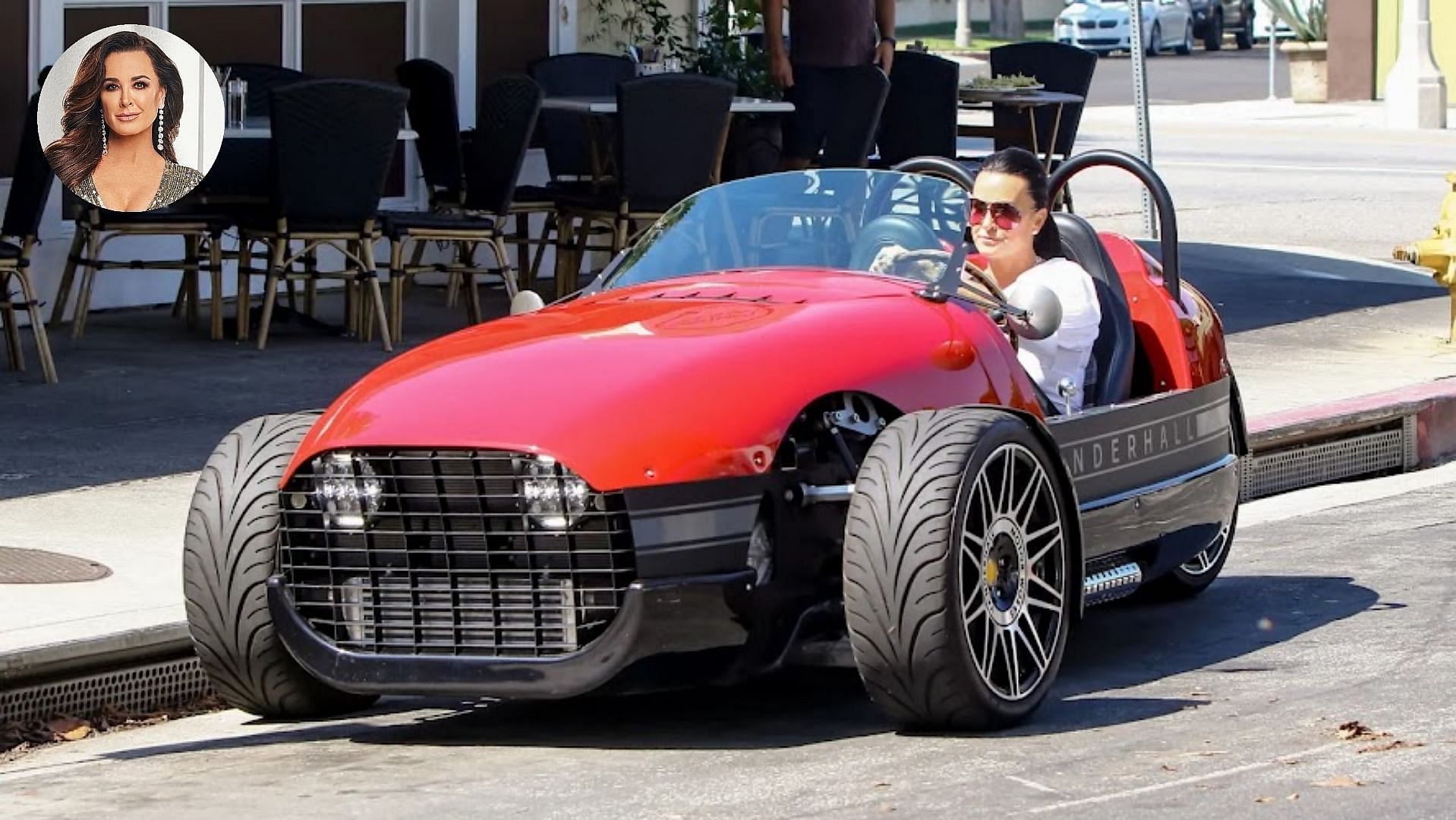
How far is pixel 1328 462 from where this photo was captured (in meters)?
12.2

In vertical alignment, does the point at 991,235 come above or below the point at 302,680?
above

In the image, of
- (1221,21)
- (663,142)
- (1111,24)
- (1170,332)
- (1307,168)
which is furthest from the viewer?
(1221,21)

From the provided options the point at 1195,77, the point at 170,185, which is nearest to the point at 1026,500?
the point at 170,185

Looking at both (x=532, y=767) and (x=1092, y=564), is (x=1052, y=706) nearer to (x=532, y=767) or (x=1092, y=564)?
(x=1092, y=564)

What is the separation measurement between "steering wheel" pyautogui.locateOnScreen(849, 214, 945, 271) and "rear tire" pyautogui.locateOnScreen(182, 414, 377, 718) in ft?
5.57

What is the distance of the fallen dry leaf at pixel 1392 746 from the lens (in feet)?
21.6

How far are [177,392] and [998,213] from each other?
200 inches

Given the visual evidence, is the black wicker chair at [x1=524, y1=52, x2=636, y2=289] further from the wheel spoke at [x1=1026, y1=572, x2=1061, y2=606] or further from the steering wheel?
the wheel spoke at [x1=1026, y1=572, x2=1061, y2=606]

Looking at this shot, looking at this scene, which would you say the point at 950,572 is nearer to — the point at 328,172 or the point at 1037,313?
the point at 1037,313

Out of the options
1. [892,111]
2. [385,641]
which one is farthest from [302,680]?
[892,111]

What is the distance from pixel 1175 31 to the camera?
5791cm

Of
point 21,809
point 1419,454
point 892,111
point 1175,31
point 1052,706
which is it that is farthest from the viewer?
point 1175,31

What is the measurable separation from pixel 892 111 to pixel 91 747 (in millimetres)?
10572

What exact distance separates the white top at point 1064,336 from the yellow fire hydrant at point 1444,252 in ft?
21.4
